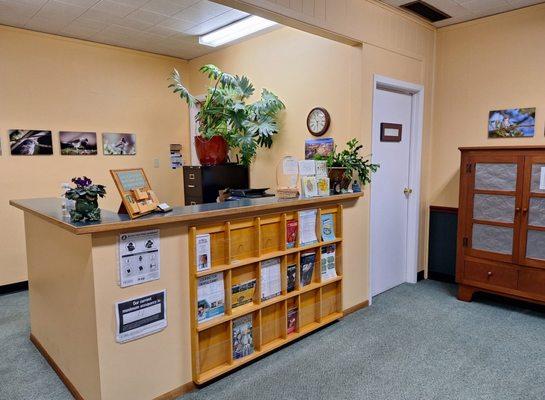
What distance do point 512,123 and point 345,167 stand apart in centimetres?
174

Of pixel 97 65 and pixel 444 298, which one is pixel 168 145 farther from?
pixel 444 298

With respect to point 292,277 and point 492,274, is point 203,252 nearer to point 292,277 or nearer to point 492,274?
point 292,277

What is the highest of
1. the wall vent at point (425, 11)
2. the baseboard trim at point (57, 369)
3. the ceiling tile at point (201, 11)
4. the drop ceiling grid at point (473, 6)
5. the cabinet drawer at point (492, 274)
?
the wall vent at point (425, 11)

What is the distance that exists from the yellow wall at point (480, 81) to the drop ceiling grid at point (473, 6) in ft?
0.34

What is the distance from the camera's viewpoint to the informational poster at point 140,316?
1935mm

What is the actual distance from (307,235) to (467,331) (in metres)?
1.47

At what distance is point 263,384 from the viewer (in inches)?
89.7

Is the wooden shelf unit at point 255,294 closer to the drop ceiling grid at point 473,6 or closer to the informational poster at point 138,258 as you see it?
the informational poster at point 138,258

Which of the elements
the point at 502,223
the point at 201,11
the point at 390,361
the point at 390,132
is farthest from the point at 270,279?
the point at 201,11

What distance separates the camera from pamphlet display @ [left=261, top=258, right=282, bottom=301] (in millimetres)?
2588

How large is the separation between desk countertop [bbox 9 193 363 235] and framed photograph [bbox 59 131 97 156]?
1.56 meters

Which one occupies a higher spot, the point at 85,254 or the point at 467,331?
the point at 85,254

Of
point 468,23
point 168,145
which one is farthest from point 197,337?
point 468,23

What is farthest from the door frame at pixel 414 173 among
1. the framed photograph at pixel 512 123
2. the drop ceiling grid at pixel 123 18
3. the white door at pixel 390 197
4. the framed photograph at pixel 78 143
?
the framed photograph at pixel 78 143
